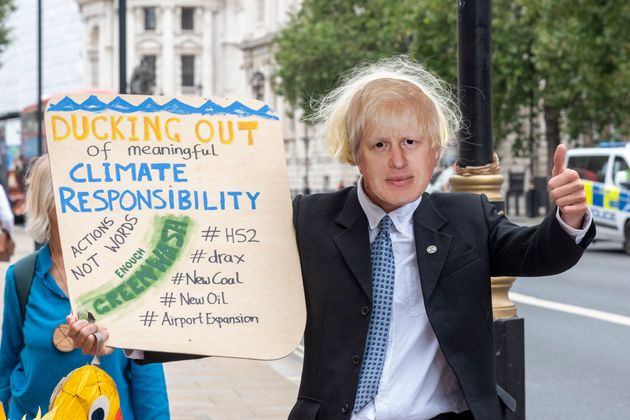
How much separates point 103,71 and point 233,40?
40.5 feet

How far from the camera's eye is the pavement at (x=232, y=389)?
7.41m

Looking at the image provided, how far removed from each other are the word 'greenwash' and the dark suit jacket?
1.07ft

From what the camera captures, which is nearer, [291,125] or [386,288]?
[386,288]

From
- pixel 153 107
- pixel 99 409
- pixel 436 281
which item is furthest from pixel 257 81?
pixel 436 281

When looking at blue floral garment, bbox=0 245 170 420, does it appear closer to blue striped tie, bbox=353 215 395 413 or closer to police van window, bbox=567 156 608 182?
blue striped tie, bbox=353 215 395 413

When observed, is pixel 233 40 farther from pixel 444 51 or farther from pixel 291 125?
pixel 444 51

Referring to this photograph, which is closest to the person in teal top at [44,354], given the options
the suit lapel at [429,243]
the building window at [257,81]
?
the suit lapel at [429,243]

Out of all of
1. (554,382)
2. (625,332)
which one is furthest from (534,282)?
(554,382)

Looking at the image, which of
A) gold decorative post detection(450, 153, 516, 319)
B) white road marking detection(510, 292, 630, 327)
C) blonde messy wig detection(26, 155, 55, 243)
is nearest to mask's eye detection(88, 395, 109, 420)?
blonde messy wig detection(26, 155, 55, 243)

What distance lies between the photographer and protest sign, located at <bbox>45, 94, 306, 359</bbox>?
3.07m

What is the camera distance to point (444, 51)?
3966 centimetres

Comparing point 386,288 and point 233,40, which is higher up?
point 233,40

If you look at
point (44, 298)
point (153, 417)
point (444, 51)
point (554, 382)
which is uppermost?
point (444, 51)

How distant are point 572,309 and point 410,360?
38.3 feet
